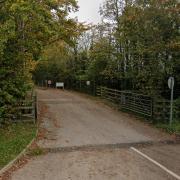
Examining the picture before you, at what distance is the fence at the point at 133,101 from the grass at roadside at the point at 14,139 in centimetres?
643

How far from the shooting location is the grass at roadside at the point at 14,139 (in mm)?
11803

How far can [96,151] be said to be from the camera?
13.2 m

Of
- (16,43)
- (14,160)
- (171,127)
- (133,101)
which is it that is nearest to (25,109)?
(16,43)

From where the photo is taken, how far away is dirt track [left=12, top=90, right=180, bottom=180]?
33.2ft

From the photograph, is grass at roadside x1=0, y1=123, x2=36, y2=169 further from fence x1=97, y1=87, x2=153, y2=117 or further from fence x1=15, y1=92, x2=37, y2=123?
fence x1=97, y1=87, x2=153, y2=117

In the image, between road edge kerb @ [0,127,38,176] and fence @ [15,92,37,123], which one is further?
fence @ [15,92,37,123]

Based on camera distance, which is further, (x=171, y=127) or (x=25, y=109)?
(x=25, y=109)

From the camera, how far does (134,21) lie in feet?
72.5

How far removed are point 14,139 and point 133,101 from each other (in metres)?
11.0

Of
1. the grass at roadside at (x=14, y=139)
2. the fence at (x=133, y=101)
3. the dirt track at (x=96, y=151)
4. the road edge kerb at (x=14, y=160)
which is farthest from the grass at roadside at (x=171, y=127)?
the road edge kerb at (x=14, y=160)

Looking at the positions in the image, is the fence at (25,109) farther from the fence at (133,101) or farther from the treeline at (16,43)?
the fence at (133,101)

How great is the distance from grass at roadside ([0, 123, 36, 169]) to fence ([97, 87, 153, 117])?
643 cm

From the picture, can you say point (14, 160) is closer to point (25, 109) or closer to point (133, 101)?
point (25, 109)

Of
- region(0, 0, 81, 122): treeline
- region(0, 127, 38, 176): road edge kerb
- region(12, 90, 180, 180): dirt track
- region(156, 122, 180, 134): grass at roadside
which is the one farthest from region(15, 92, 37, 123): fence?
region(156, 122, 180, 134): grass at roadside
